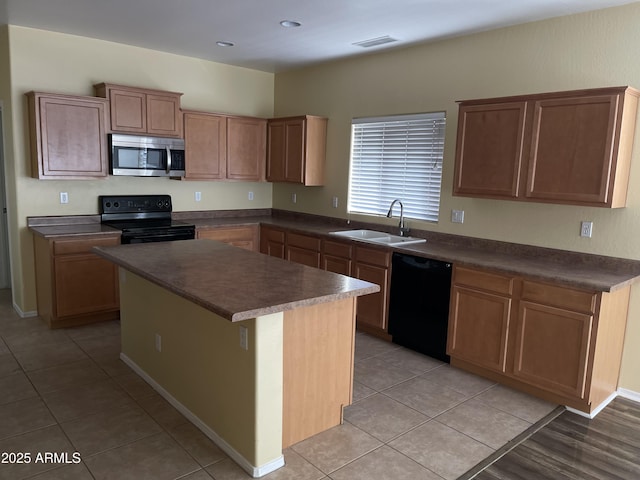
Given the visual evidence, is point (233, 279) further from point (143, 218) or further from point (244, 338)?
point (143, 218)

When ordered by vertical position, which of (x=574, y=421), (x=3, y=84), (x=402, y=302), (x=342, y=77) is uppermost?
(x=342, y=77)

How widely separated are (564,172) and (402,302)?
1.66 m

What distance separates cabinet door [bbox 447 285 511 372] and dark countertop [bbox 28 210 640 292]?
25 centimetres

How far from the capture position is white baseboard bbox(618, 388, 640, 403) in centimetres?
335

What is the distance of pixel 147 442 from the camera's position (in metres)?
2.65

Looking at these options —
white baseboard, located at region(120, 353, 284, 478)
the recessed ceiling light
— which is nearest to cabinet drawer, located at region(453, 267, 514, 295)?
white baseboard, located at region(120, 353, 284, 478)

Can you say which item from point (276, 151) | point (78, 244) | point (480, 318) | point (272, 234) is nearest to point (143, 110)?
point (78, 244)

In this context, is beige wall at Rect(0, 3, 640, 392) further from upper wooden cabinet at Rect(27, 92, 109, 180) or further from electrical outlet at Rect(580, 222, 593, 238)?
upper wooden cabinet at Rect(27, 92, 109, 180)

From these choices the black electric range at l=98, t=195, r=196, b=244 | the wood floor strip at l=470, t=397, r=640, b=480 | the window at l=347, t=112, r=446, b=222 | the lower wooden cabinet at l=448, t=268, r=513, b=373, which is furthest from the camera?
the black electric range at l=98, t=195, r=196, b=244

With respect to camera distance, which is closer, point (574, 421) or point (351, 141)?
point (574, 421)

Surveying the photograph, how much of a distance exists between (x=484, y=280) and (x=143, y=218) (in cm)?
367

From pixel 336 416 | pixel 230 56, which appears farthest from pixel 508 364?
pixel 230 56

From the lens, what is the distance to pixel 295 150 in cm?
560

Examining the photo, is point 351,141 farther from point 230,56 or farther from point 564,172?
point 564,172
